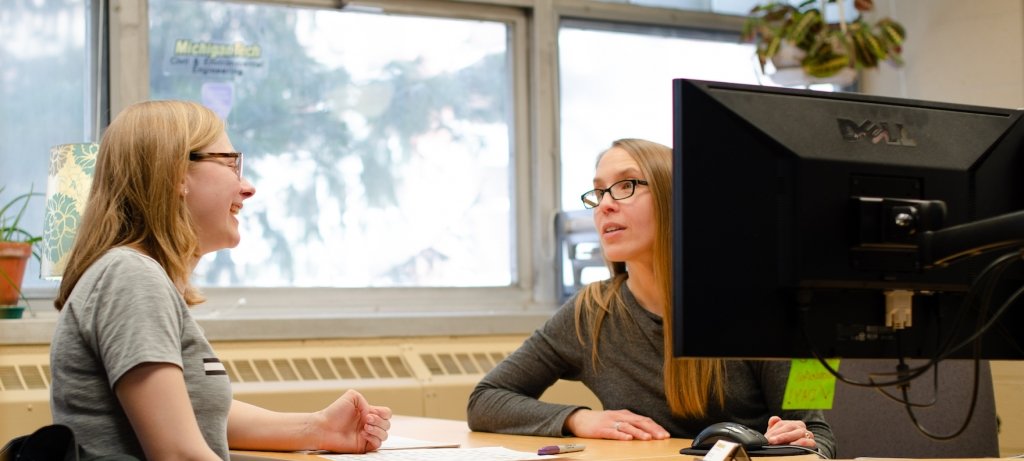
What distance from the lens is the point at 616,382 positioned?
7.25 ft

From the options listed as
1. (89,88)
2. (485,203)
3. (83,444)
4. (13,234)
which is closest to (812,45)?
(485,203)

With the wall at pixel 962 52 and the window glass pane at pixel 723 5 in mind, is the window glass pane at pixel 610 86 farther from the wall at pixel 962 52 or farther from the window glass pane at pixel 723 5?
the wall at pixel 962 52

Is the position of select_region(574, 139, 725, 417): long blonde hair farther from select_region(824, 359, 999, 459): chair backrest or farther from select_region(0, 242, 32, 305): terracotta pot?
select_region(0, 242, 32, 305): terracotta pot

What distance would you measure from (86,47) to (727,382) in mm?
2064

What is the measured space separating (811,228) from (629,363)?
1.01 metres

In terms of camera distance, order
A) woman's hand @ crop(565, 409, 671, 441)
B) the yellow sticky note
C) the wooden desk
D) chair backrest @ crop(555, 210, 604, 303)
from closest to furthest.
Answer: the yellow sticky note, the wooden desk, woman's hand @ crop(565, 409, 671, 441), chair backrest @ crop(555, 210, 604, 303)

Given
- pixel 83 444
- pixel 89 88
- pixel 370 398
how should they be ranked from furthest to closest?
pixel 89 88 → pixel 370 398 → pixel 83 444

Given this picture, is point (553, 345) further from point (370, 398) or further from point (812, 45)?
point (812, 45)

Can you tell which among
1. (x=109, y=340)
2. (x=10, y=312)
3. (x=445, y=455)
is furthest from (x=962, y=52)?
(x=109, y=340)

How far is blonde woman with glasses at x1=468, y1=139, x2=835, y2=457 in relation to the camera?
2.08 m

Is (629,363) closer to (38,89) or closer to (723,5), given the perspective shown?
(38,89)

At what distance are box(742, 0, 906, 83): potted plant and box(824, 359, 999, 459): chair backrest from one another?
136 cm

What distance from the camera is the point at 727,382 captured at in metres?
2.10

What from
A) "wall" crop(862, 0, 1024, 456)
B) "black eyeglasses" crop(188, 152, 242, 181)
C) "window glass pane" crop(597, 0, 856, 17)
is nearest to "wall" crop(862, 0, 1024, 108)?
"wall" crop(862, 0, 1024, 456)
